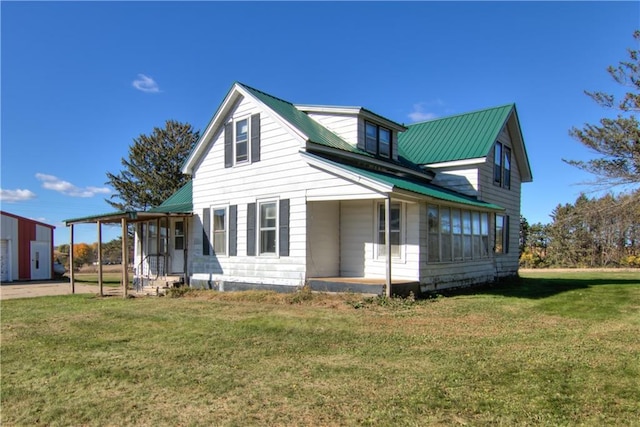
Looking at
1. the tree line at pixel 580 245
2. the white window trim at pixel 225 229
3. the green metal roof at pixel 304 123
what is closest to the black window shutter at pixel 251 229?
the white window trim at pixel 225 229

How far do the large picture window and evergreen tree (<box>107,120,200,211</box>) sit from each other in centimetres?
3130

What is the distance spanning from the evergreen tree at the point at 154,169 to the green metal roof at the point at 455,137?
27494 mm

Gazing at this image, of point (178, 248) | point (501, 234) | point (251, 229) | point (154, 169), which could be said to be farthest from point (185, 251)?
point (154, 169)

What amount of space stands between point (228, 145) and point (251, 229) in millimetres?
3261

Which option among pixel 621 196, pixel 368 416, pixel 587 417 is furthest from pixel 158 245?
pixel 621 196

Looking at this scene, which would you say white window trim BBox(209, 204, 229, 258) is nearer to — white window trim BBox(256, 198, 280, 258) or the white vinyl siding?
the white vinyl siding

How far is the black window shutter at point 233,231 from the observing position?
1500cm

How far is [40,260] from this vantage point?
88.8ft

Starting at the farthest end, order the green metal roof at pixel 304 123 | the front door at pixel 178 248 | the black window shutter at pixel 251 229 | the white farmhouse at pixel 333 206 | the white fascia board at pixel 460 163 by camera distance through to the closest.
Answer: the front door at pixel 178 248 < the white fascia board at pixel 460 163 < the black window shutter at pixel 251 229 < the green metal roof at pixel 304 123 < the white farmhouse at pixel 333 206

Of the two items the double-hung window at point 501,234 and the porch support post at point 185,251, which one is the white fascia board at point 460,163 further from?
the porch support post at point 185,251

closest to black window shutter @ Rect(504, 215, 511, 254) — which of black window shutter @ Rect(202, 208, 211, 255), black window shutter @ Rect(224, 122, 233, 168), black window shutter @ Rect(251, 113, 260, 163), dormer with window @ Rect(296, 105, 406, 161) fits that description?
dormer with window @ Rect(296, 105, 406, 161)

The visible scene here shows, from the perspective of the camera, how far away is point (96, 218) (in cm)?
1616

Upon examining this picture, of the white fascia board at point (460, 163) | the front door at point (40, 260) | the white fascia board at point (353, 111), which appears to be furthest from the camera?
the front door at point (40, 260)

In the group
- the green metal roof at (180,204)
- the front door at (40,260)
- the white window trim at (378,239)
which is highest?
the green metal roof at (180,204)
